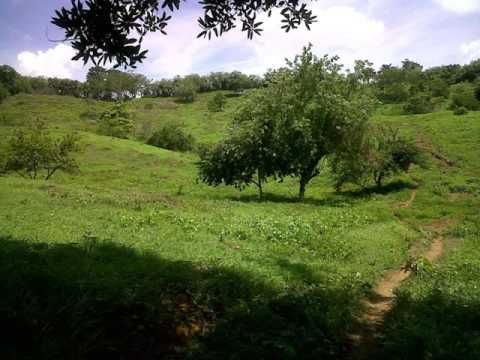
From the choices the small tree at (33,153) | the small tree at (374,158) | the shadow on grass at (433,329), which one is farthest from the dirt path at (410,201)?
the small tree at (33,153)

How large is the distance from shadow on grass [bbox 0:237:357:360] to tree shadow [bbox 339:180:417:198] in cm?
2501

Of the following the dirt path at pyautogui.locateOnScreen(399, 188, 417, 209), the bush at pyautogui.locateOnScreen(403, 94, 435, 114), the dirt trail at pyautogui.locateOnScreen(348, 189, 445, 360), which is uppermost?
the bush at pyautogui.locateOnScreen(403, 94, 435, 114)

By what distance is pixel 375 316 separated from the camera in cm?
844

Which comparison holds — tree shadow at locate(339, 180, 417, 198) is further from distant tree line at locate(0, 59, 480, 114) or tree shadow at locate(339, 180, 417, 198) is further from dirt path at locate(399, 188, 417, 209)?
distant tree line at locate(0, 59, 480, 114)

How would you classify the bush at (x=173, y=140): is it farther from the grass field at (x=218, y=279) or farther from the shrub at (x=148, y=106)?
the shrub at (x=148, y=106)

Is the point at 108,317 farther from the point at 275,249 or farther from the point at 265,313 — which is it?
the point at 275,249

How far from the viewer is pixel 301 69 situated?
2822 centimetres

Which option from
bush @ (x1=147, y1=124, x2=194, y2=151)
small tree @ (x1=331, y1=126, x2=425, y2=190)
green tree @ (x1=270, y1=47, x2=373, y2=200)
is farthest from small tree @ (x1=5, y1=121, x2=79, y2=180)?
bush @ (x1=147, y1=124, x2=194, y2=151)

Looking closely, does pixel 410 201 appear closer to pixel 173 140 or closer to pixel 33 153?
pixel 33 153

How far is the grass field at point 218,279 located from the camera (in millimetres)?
5715

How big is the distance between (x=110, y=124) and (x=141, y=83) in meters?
78.6

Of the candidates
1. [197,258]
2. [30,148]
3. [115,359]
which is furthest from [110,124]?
[115,359]

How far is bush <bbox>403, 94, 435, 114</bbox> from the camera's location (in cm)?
6814

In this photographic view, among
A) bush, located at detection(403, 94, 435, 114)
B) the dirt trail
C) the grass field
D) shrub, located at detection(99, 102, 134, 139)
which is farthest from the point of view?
shrub, located at detection(99, 102, 134, 139)
